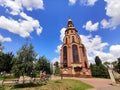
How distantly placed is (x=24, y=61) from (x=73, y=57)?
35.6 m

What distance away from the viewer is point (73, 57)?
58.1 m

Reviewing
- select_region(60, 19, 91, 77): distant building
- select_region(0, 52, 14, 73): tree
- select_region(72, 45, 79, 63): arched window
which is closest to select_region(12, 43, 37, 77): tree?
select_region(0, 52, 14, 73): tree

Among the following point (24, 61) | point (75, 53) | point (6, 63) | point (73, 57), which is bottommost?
point (24, 61)

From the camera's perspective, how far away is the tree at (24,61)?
78.3 ft

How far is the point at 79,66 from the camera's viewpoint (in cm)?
5609

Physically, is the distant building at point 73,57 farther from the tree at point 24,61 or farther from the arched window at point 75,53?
the tree at point 24,61

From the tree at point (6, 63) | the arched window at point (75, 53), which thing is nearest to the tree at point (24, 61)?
the tree at point (6, 63)

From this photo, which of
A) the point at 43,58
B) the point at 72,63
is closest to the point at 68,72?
the point at 72,63

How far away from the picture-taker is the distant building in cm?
5544

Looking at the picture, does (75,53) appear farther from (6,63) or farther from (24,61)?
(24,61)

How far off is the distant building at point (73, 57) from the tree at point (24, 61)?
30.5 meters

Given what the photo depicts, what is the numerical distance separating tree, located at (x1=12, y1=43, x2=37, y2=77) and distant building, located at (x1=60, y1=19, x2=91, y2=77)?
3052 centimetres

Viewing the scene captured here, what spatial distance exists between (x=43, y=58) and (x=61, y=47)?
29.8 m

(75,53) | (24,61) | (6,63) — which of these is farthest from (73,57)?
(24,61)
